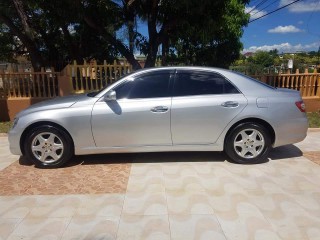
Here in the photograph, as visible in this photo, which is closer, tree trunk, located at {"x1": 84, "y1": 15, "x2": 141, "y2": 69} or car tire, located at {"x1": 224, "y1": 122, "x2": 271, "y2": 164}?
car tire, located at {"x1": 224, "y1": 122, "x2": 271, "y2": 164}

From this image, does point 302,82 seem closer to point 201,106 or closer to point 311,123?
point 311,123

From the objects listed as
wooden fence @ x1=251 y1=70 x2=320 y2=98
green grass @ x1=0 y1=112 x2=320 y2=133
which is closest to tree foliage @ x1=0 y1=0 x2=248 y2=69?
wooden fence @ x1=251 y1=70 x2=320 y2=98

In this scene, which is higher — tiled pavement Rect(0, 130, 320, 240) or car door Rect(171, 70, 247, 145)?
car door Rect(171, 70, 247, 145)

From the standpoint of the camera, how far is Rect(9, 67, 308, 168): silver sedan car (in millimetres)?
4945

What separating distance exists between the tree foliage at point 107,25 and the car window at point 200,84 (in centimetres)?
406

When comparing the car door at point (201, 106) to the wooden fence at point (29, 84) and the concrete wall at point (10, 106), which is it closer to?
the wooden fence at point (29, 84)

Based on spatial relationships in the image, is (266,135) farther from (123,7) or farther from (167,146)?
(123,7)

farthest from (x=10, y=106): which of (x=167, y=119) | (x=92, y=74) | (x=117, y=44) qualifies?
(x=167, y=119)

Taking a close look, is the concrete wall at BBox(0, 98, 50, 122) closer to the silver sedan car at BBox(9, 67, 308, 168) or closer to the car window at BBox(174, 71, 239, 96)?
the silver sedan car at BBox(9, 67, 308, 168)

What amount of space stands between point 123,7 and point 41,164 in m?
8.50

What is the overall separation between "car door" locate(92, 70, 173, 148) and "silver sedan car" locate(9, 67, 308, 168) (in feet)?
0.05

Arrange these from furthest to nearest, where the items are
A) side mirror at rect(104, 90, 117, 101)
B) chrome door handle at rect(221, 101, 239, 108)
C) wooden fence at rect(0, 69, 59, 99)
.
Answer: wooden fence at rect(0, 69, 59, 99) < chrome door handle at rect(221, 101, 239, 108) < side mirror at rect(104, 90, 117, 101)

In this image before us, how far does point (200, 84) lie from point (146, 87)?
2.92ft

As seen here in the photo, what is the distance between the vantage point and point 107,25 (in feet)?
40.8
